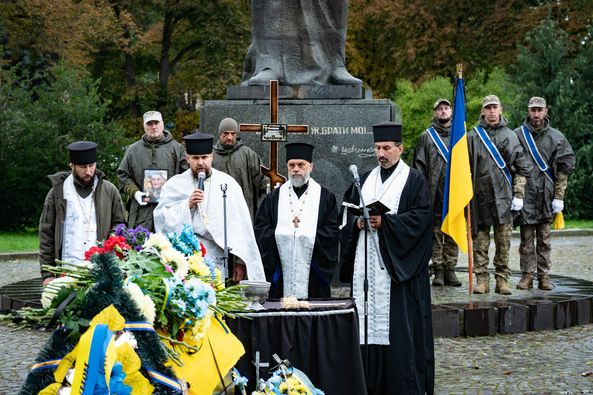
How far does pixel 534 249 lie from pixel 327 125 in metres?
2.81

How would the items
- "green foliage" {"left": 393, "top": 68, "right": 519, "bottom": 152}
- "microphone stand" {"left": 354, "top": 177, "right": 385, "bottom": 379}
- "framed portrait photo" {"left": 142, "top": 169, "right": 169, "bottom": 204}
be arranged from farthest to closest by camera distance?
"green foliage" {"left": 393, "top": 68, "right": 519, "bottom": 152} → "framed portrait photo" {"left": 142, "top": 169, "right": 169, "bottom": 204} → "microphone stand" {"left": 354, "top": 177, "right": 385, "bottom": 379}

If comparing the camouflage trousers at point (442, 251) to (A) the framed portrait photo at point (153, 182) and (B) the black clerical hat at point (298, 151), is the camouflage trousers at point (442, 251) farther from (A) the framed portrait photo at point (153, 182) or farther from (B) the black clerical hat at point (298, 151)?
(B) the black clerical hat at point (298, 151)

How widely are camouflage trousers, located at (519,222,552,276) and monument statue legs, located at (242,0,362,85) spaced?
270cm

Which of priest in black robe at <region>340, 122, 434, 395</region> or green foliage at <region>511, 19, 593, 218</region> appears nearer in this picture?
priest in black robe at <region>340, 122, 434, 395</region>

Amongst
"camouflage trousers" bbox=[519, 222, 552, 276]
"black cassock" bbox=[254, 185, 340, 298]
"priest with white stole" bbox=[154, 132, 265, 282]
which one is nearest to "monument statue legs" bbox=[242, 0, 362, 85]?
"camouflage trousers" bbox=[519, 222, 552, 276]

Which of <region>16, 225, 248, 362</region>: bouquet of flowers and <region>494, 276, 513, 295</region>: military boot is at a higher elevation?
<region>16, 225, 248, 362</region>: bouquet of flowers

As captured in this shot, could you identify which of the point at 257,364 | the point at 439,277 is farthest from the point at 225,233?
the point at 439,277

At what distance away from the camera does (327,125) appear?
37.8 feet

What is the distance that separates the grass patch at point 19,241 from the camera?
755 inches

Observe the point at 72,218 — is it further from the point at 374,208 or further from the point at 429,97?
the point at 429,97

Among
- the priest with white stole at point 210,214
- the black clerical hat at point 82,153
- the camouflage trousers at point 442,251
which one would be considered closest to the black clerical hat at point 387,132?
the priest with white stole at point 210,214

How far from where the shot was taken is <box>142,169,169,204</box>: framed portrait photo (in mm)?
10328

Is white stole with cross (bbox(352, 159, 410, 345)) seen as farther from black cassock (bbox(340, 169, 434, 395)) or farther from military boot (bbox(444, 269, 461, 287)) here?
military boot (bbox(444, 269, 461, 287))

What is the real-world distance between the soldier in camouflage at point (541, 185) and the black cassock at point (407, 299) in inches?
169
